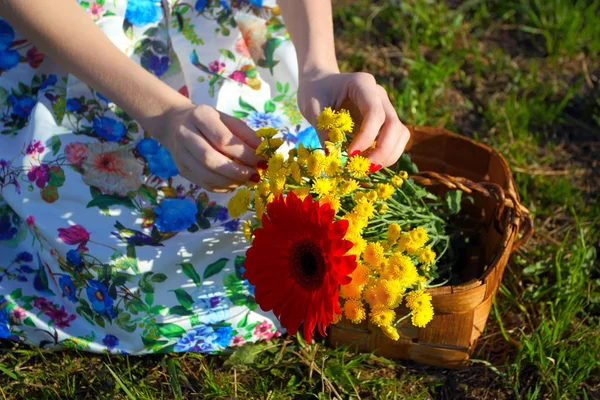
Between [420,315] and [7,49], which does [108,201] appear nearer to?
A: [7,49]

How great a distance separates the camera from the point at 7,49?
4.06 ft

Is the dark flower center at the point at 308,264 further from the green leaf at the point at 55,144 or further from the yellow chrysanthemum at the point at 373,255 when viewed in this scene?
the green leaf at the point at 55,144

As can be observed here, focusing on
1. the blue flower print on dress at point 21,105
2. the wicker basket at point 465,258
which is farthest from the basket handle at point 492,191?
the blue flower print on dress at point 21,105

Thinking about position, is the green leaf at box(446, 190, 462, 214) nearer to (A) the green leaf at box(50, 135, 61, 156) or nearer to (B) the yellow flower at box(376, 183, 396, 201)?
(B) the yellow flower at box(376, 183, 396, 201)

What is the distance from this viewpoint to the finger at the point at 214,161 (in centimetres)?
93

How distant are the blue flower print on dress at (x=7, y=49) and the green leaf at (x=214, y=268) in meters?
0.55

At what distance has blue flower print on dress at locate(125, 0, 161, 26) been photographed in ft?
4.09

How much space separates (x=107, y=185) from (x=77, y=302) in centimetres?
23

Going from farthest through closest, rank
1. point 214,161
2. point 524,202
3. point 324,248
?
point 524,202 → point 214,161 → point 324,248

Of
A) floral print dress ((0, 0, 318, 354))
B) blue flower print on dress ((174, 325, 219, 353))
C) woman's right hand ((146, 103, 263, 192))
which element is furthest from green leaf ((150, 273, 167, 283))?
woman's right hand ((146, 103, 263, 192))

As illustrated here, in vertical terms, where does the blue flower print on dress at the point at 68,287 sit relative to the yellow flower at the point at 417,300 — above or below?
below

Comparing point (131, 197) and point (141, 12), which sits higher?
point (141, 12)

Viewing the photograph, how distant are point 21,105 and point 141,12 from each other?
0.29 metres

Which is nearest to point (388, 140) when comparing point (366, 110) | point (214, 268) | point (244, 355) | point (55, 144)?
point (366, 110)
